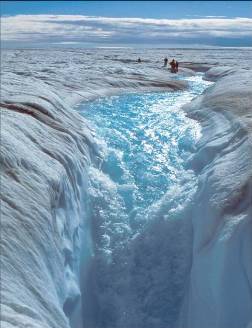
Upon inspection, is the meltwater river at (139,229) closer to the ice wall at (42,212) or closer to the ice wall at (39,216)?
the ice wall at (42,212)

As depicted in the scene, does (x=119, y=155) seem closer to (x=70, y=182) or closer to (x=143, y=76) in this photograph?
(x=70, y=182)

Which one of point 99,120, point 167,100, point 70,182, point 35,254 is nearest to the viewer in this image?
point 35,254

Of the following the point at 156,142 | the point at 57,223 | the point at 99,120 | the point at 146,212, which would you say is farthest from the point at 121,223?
the point at 99,120

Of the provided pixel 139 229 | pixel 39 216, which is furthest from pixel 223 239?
pixel 39 216

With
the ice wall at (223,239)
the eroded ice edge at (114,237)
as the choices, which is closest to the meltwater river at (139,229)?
the eroded ice edge at (114,237)

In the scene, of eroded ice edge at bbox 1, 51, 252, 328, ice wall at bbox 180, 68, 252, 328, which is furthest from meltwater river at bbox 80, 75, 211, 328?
ice wall at bbox 180, 68, 252, 328

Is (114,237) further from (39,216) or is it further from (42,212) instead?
(39,216)
